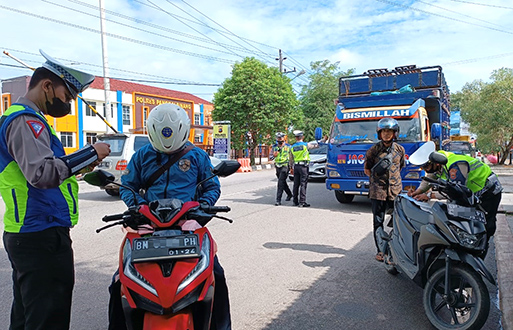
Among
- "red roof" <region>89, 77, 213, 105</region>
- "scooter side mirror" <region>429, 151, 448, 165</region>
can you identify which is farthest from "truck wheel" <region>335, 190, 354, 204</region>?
"red roof" <region>89, 77, 213, 105</region>

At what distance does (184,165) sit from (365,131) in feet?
22.2

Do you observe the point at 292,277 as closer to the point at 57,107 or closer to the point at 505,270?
the point at 505,270

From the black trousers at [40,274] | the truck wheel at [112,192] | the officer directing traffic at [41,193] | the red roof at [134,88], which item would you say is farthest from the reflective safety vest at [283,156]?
the red roof at [134,88]

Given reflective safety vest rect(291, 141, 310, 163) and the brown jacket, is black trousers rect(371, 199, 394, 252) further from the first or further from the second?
reflective safety vest rect(291, 141, 310, 163)

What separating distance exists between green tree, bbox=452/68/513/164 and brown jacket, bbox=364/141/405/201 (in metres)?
23.8

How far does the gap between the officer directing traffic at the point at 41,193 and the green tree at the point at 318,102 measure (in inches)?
1195

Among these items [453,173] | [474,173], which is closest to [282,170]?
[474,173]

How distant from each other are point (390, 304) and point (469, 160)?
177 centimetres

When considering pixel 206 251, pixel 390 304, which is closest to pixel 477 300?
pixel 390 304

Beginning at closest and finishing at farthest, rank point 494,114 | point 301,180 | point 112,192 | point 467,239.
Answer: point 467,239 → point 301,180 → point 112,192 → point 494,114

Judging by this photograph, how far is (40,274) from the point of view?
2.24 meters

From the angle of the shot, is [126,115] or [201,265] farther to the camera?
[126,115]

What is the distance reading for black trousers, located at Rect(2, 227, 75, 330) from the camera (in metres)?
2.23

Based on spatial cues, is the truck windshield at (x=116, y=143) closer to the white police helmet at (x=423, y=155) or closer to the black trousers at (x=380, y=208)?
the black trousers at (x=380, y=208)
